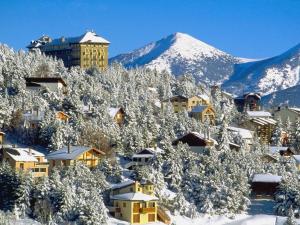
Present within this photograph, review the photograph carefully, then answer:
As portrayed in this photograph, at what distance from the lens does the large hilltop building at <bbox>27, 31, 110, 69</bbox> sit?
15475 cm

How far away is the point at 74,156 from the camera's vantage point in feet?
305

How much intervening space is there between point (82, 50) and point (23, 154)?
65832 millimetres

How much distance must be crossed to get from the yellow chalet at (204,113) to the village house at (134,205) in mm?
38885

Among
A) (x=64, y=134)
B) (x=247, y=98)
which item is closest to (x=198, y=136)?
(x=64, y=134)

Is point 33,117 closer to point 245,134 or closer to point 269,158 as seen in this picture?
point 269,158

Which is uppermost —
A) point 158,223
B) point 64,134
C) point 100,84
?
point 100,84

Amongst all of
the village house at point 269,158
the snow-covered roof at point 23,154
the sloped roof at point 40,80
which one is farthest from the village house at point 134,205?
the sloped roof at point 40,80

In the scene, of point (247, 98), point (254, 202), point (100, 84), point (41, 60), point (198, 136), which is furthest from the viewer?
point (247, 98)

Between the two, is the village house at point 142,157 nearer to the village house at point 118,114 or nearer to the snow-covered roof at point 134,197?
the snow-covered roof at point 134,197

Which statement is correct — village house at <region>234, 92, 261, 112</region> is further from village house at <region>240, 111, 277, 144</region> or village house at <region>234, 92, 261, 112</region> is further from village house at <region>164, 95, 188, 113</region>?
village house at <region>164, 95, 188, 113</region>

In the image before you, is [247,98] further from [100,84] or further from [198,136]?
[198,136]

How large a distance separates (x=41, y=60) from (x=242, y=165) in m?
47.8

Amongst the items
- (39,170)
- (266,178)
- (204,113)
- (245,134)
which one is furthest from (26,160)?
(204,113)

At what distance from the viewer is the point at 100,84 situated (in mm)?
125875
